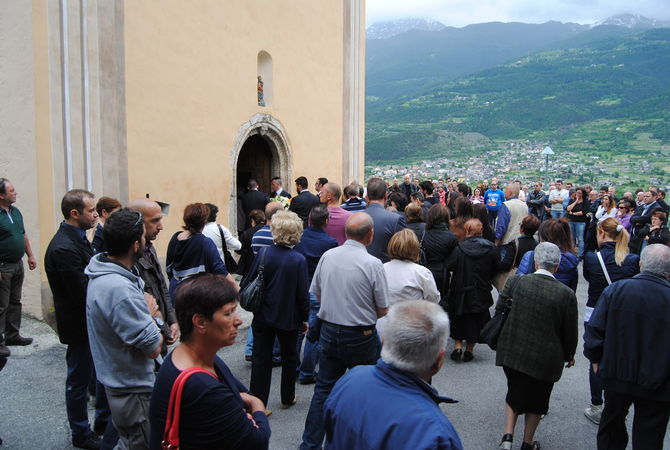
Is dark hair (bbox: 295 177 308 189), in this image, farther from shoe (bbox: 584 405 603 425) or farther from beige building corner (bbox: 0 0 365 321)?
shoe (bbox: 584 405 603 425)

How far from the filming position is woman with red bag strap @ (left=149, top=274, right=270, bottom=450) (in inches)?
78.8

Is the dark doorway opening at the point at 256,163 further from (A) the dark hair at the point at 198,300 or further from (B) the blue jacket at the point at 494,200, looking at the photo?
(A) the dark hair at the point at 198,300

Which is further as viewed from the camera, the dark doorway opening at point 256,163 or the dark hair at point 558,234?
the dark doorway opening at point 256,163

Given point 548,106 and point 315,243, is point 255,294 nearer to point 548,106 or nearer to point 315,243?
point 315,243

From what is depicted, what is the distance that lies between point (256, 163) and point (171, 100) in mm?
3903

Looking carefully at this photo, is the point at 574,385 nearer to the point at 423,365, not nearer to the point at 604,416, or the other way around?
the point at 604,416

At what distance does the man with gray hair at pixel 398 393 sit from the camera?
74.2 inches

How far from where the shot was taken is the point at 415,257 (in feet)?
15.5

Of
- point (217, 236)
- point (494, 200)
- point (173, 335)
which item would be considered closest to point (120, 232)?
point (173, 335)

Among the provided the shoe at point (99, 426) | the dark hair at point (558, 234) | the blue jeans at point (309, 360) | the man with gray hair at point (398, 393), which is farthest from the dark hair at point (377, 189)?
the man with gray hair at point (398, 393)

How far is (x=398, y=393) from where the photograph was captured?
78.2 inches

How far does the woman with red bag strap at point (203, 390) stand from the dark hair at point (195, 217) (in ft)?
9.15

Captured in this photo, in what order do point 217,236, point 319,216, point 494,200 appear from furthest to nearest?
point 494,200 < point 217,236 < point 319,216

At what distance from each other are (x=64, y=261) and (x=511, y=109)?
43.4 meters
